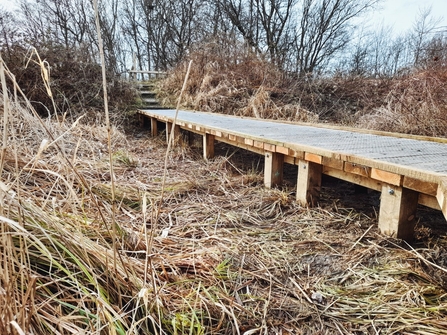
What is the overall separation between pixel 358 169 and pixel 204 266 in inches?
34.9

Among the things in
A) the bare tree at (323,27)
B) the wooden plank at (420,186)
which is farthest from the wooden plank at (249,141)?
the bare tree at (323,27)

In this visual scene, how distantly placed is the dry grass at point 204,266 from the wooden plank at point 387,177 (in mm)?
313

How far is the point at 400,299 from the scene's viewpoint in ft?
3.51

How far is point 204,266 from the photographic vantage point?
4.03 feet

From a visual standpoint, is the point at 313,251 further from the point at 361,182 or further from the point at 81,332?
the point at 81,332

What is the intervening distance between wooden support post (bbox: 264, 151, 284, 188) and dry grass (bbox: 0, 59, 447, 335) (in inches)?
5.7

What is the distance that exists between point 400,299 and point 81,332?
3.46ft

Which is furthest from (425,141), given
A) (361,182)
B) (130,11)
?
(130,11)

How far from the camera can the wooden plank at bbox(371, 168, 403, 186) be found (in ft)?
4.17

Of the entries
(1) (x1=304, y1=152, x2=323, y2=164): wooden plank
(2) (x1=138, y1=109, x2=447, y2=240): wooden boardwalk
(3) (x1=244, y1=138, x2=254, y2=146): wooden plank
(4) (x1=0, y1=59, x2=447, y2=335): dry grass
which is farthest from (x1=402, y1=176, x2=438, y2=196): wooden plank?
(3) (x1=244, y1=138, x2=254, y2=146): wooden plank

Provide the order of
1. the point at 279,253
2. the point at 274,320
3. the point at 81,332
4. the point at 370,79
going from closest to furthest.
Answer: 1. the point at 81,332
2. the point at 274,320
3. the point at 279,253
4. the point at 370,79

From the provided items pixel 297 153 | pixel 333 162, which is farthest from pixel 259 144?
pixel 333 162

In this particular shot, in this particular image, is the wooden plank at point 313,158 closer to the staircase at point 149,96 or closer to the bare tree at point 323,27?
the staircase at point 149,96

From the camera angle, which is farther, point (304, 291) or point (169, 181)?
point (169, 181)
